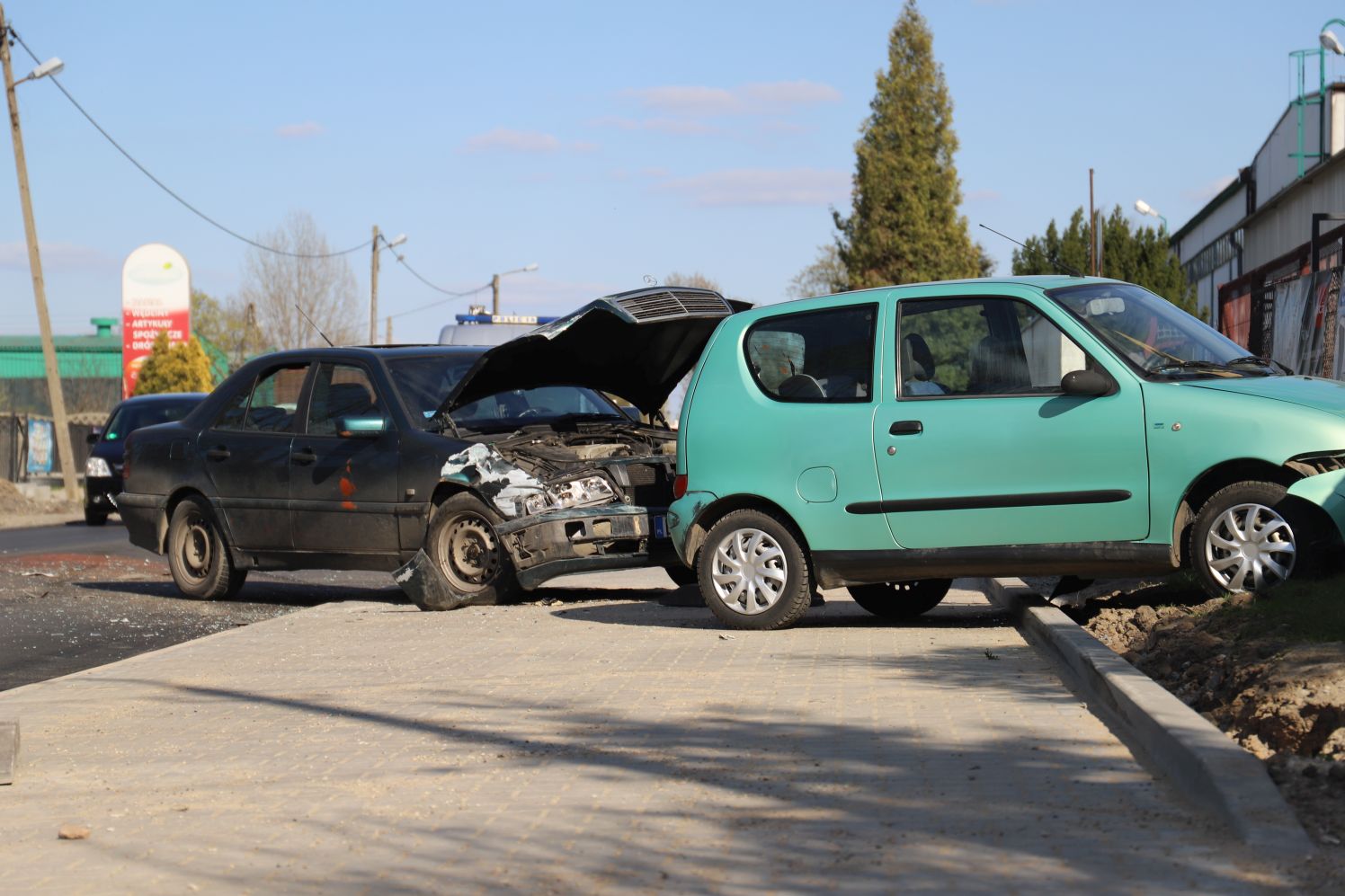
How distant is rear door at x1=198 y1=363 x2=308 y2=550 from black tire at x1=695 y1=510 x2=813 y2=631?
438 centimetres

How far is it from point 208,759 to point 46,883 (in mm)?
1684

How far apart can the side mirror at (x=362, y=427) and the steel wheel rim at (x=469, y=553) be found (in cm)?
93

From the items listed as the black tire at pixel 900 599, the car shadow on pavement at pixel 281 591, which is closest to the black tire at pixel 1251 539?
the black tire at pixel 900 599

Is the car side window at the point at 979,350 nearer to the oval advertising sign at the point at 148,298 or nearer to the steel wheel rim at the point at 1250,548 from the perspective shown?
the steel wheel rim at the point at 1250,548

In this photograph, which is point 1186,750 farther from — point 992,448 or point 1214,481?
point 992,448

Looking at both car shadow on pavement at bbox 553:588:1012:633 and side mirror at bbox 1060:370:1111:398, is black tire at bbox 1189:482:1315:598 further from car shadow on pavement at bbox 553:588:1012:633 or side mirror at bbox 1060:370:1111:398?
car shadow on pavement at bbox 553:588:1012:633

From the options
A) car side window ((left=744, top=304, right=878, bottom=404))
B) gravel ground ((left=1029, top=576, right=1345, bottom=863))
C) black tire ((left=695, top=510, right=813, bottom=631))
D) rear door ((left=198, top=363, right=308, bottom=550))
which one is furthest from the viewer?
rear door ((left=198, top=363, right=308, bottom=550))

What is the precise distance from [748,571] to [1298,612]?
10.7ft

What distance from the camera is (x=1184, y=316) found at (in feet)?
29.6

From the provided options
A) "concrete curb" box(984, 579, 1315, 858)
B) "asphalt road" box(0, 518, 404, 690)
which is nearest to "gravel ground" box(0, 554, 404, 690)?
"asphalt road" box(0, 518, 404, 690)

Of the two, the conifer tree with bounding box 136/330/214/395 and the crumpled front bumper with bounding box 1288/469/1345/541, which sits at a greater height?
the conifer tree with bounding box 136/330/214/395

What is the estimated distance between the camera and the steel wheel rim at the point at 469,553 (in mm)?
11492

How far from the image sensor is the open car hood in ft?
36.9

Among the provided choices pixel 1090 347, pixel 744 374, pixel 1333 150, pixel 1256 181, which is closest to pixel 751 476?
pixel 744 374
